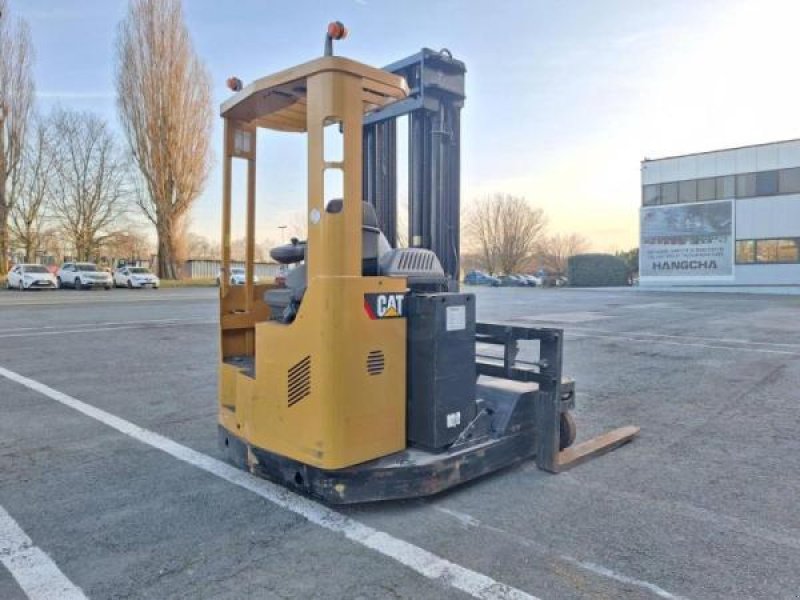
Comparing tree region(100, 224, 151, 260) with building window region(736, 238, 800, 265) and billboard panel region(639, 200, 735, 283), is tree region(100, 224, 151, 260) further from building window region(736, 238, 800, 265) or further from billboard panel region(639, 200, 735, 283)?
building window region(736, 238, 800, 265)

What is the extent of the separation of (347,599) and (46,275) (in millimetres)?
38953

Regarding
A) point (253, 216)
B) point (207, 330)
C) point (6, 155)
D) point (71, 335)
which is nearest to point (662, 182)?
point (207, 330)

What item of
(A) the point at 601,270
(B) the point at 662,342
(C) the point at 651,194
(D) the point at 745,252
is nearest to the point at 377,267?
(B) the point at 662,342

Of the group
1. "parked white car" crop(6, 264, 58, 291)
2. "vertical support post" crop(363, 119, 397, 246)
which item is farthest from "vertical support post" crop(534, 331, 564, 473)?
"parked white car" crop(6, 264, 58, 291)

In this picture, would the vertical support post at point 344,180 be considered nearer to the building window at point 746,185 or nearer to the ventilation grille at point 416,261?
the ventilation grille at point 416,261

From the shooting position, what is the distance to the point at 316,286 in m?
3.34

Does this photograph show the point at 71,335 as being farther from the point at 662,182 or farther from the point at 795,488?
the point at 662,182

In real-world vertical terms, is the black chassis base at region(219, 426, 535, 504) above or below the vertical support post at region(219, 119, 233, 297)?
below

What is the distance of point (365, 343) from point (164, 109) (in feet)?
144

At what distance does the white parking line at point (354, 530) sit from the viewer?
2.70 meters

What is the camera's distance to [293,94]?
3926mm

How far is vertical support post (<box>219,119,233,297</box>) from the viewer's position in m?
4.51

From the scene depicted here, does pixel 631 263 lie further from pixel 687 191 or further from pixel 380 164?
pixel 380 164

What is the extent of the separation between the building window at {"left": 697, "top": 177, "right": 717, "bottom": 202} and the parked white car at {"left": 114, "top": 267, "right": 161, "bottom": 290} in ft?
120
